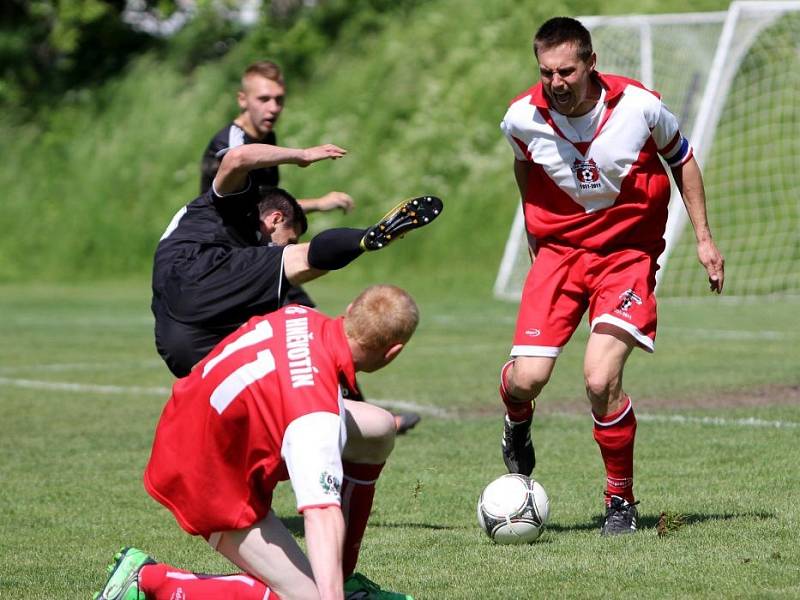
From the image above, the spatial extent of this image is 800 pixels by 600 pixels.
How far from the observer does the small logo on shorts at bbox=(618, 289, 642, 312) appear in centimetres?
575

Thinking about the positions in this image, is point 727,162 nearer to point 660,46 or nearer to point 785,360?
point 660,46

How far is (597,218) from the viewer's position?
5.91m

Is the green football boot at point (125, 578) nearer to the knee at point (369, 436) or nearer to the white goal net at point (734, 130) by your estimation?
Answer: the knee at point (369, 436)

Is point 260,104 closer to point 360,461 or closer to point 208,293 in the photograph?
point 208,293

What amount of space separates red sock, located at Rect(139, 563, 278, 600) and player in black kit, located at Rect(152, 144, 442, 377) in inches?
61.0

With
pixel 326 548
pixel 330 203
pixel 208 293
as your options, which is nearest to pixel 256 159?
pixel 208 293

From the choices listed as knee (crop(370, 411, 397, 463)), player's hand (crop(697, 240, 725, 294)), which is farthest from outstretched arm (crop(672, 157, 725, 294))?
knee (crop(370, 411, 397, 463))

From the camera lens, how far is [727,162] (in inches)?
817

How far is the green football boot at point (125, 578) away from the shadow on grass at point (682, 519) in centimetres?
194

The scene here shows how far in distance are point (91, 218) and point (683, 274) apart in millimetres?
12870

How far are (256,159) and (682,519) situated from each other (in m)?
2.40

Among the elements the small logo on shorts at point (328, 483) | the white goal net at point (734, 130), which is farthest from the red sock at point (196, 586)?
the white goal net at point (734, 130)

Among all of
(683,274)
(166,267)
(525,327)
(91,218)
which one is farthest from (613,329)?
(91,218)

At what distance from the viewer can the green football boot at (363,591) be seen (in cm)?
440
